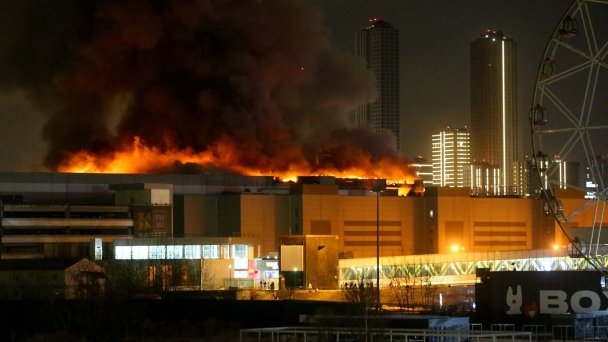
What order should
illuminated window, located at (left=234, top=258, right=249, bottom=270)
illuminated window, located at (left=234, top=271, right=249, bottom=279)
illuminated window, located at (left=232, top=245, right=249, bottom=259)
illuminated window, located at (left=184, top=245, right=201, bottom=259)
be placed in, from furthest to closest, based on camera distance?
illuminated window, located at (left=232, top=245, right=249, bottom=259), illuminated window, located at (left=234, top=258, right=249, bottom=270), illuminated window, located at (left=234, top=271, right=249, bottom=279), illuminated window, located at (left=184, top=245, right=201, bottom=259)

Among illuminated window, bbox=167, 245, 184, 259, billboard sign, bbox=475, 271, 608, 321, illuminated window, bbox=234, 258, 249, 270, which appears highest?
illuminated window, bbox=167, 245, 184, 259

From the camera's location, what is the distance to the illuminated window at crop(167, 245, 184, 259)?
94.6 metres

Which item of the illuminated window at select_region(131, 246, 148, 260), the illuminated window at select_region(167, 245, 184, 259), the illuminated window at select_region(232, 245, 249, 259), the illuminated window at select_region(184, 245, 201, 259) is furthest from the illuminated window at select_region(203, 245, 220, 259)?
the illuminated window at select_region(131, 246, 148, 260)

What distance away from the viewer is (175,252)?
94938mm

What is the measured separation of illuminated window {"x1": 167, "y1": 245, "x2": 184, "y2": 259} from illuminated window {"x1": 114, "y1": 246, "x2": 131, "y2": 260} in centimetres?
258

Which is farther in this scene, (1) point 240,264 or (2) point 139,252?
(1) point 240,264

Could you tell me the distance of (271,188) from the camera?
117 meters

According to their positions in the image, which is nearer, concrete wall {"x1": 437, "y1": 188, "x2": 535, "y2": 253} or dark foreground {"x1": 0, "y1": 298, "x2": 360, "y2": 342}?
dark foreground {"x1": 0, "y1": 298, "x2": 360, "y2": 342}

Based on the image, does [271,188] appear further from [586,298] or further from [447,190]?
[586,298]

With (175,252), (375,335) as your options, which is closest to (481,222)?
(175,252)

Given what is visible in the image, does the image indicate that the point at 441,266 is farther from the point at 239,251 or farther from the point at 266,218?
the point at 266,218

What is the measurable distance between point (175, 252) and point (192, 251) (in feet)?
4.33

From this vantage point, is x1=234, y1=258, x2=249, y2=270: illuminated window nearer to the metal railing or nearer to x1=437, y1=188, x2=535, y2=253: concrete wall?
x1=437, y1=188, x2=535, y2=253: concrete wall

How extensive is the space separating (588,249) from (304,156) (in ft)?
215
